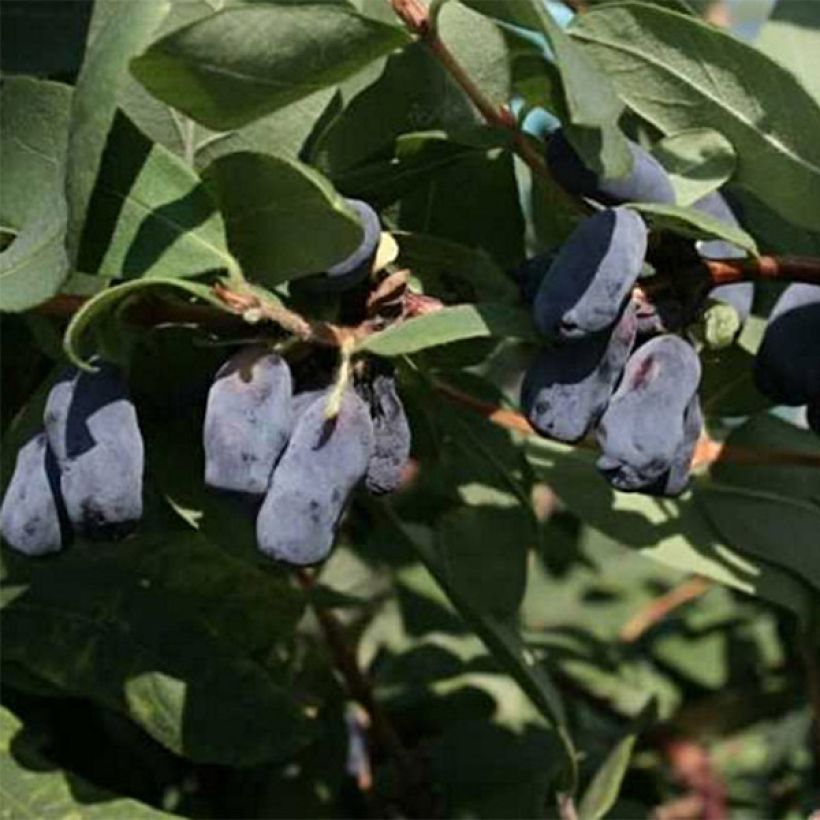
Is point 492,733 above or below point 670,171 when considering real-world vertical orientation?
below

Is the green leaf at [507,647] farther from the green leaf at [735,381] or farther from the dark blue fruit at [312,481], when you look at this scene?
the dark blue fruit at [312,481]

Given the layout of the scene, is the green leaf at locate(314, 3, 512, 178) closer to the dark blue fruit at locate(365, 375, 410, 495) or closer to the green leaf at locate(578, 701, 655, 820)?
the dark blue fruit at locate(365, 375, 410, 495)

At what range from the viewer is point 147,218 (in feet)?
2.53

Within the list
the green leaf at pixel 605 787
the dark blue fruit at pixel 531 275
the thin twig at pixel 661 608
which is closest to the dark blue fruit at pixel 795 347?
the dark blue fruit at pixel 531 275

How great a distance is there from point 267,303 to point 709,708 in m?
0.96

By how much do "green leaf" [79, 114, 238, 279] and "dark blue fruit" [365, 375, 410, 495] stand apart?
74 mm

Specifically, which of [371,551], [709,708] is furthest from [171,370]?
[709,708]

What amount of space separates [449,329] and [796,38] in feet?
0.94

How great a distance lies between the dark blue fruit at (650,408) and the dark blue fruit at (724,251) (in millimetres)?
78

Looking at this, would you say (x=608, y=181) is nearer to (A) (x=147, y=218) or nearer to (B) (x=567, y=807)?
(A) (x=147, y=218)

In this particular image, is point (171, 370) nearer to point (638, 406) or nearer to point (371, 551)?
point (638, 406)

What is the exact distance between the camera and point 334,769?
Result: 1286mm

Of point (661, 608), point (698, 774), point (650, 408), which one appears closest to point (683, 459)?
point (650, 408)

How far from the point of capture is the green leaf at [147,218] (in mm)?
760
